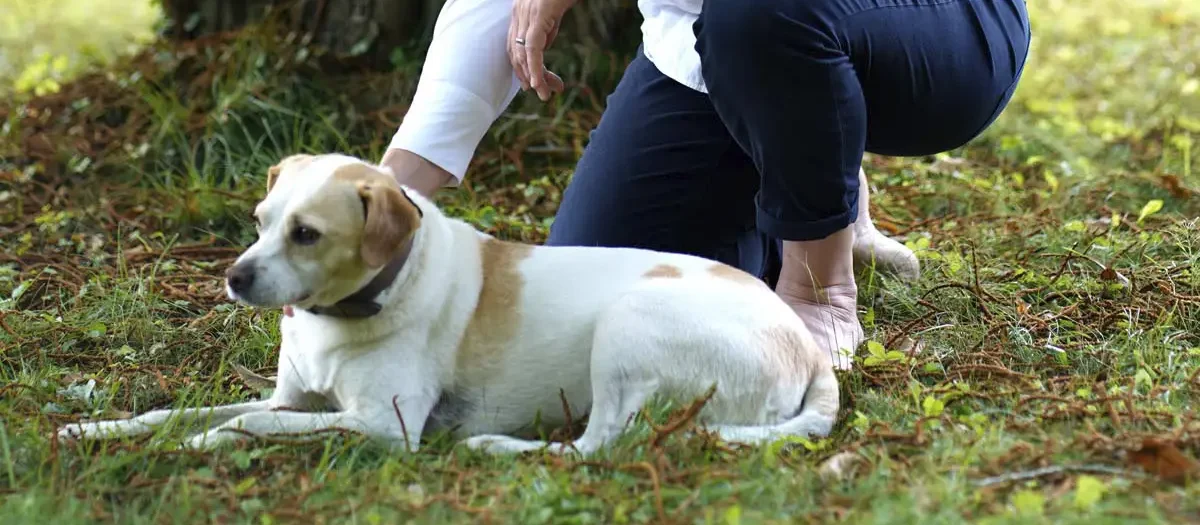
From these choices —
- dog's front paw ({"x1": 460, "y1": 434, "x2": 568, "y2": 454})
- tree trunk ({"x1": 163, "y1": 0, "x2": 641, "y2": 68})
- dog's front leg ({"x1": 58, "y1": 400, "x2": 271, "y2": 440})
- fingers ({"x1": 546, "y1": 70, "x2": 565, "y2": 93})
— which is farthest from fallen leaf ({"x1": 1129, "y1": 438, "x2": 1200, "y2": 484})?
tree trunk ({"x1": 163, "y1": 0, "x2": 641, "y2": 68})

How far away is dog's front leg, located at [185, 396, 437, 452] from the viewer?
8.48ft

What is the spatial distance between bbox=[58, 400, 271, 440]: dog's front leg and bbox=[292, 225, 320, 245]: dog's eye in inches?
16.7

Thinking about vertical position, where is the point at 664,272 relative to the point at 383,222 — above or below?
below

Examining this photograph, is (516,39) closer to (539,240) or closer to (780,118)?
(780,118)

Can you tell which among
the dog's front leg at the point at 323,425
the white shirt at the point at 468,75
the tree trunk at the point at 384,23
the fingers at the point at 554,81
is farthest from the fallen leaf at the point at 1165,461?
the tree trunk at the point at 384,23

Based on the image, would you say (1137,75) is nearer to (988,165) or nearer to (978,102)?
(988,165)

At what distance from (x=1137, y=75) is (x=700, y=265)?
4835mm

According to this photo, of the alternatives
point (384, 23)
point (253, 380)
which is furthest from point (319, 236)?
point (384, 23)

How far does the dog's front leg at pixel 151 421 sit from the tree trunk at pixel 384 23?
8.16ft

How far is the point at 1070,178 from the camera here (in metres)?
4.84

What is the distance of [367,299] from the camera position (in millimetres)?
2670

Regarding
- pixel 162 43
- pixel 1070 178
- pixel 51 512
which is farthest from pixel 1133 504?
pixel 162 43

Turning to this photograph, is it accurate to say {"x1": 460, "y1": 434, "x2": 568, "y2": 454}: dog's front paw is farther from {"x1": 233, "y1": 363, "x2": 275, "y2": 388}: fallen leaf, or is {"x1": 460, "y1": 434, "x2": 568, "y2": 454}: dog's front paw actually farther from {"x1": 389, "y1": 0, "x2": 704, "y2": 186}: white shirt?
{"x1": 389, "y1": 0, "x2": 704, "y2": 186}: white shirt

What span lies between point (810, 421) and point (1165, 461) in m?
0.68
